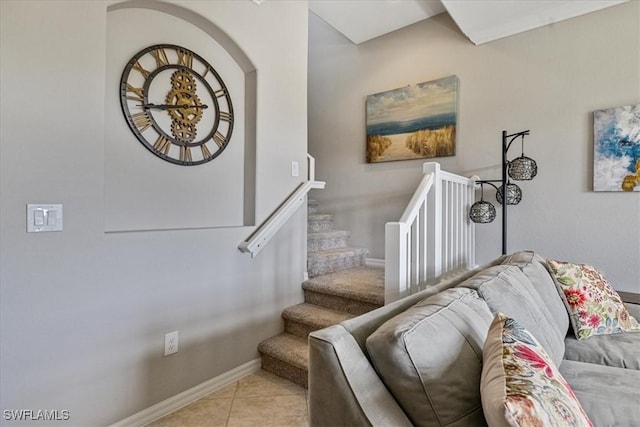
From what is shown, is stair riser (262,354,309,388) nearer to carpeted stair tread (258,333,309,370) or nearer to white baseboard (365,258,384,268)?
carpeted stair tread (258,333,309,370)

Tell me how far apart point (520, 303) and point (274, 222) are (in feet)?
5.09

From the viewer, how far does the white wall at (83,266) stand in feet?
4.46

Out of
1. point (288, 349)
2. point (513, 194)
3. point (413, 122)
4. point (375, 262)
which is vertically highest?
point (413, 122)

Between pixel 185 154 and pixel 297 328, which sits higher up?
pixel 185 154

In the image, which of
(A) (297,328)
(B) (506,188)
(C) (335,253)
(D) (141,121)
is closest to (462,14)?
(B) (506,188)

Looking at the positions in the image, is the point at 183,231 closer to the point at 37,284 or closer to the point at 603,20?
the point at 37,284

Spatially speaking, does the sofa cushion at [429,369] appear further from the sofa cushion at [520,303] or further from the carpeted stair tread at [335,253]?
the carpeted stair tread at [335,253]

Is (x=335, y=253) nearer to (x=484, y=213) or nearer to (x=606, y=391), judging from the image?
(x=484, y=213)

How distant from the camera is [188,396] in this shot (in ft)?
6.48

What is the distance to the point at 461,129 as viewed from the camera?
3.08 meters

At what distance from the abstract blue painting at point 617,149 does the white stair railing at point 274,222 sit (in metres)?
2.19

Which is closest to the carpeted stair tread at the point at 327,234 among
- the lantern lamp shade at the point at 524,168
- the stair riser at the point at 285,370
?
the stair riser at the point at 285,370

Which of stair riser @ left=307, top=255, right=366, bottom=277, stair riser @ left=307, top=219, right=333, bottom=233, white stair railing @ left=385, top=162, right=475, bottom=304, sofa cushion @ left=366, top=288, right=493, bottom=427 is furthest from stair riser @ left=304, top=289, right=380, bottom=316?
sofa cushion @ left=366, top=288, right=493, bottom=427

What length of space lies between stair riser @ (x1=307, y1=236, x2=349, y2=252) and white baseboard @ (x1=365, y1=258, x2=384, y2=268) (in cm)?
34
